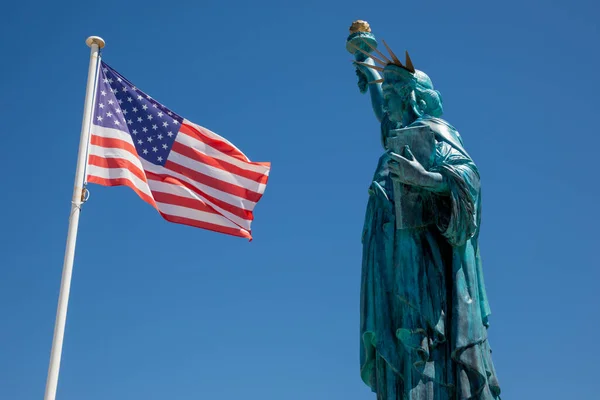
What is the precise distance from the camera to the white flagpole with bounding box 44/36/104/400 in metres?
12.2

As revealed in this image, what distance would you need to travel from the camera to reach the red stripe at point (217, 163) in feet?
50.5

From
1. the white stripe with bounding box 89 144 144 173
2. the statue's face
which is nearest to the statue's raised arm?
the statue's face

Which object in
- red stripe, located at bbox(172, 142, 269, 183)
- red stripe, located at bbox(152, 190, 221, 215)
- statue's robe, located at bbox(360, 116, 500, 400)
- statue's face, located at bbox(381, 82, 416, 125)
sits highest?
red stripe, located at bbox(172, 142, 269, 183)

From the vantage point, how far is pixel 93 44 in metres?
14.7

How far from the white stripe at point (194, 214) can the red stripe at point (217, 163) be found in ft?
3.15

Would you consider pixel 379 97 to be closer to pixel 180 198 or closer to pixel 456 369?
pixel 456 369

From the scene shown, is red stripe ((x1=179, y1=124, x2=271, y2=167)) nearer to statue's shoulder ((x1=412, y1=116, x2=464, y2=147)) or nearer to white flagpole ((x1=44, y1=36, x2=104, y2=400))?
white flagpole ((x1=44, y1=36, x2=104, y2=400))

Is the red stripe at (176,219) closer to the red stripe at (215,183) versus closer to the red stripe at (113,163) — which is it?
the red stripe at (113,163)

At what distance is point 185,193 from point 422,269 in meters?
6.76

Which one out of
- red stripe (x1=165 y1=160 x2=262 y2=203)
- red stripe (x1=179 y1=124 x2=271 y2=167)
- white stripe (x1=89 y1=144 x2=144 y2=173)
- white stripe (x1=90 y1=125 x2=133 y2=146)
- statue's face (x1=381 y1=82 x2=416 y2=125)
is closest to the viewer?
statue's face (x1=381 y1=82 x2=416 y2=125)

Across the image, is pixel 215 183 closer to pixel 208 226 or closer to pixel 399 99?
pixel 208 226

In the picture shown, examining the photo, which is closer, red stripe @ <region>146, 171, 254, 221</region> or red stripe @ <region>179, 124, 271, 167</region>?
red stripe @ <region>146, 171, 254, 221</region>

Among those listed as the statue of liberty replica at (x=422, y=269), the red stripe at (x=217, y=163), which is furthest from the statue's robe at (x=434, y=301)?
the red stripe at (x=217, y=163)

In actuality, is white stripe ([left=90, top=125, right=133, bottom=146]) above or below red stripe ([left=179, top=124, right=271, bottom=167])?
below
